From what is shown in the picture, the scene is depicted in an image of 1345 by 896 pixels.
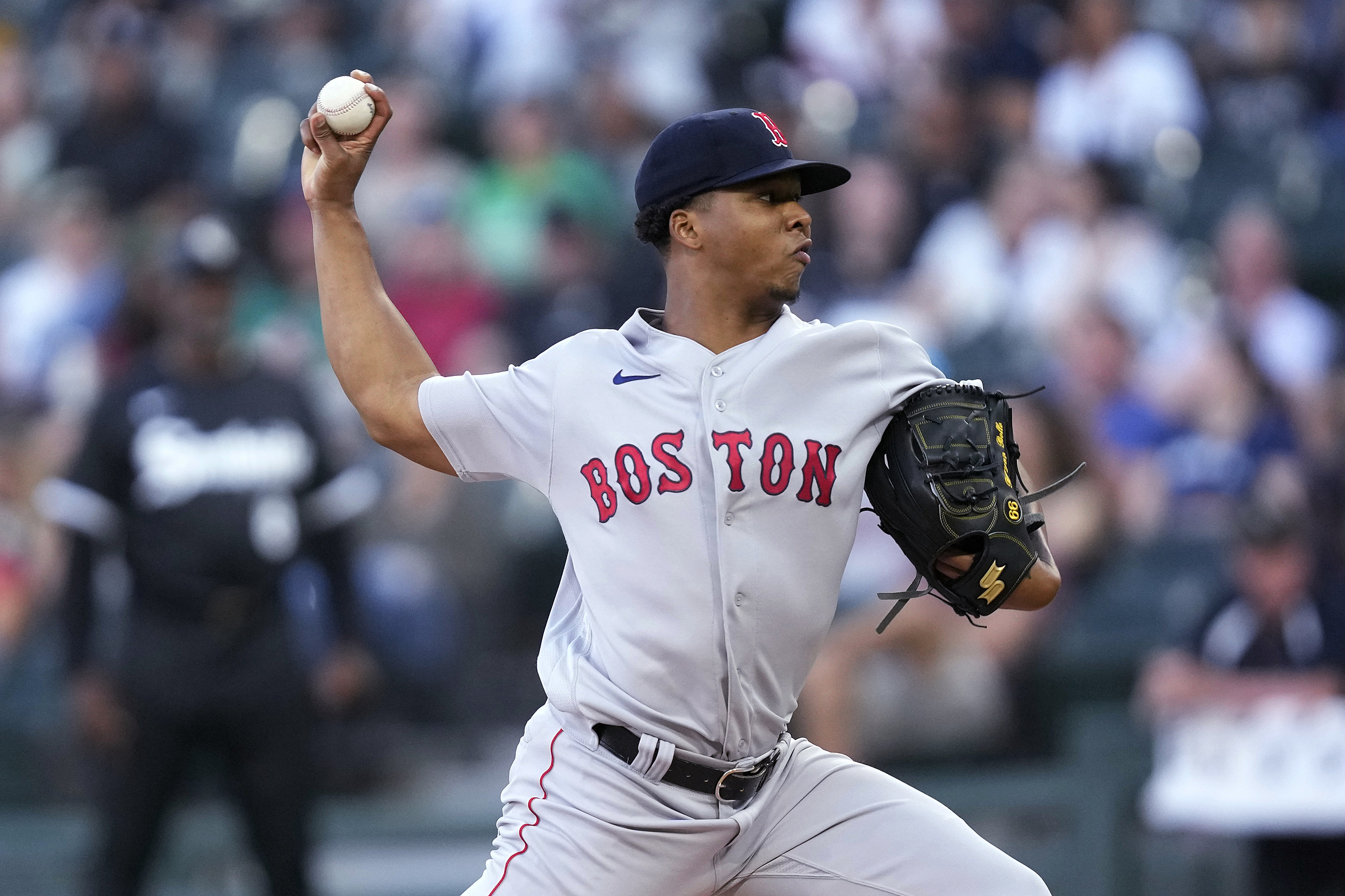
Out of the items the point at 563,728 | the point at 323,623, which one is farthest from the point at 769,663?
the point at 323,623

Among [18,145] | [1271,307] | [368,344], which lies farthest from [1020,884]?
[18,145]

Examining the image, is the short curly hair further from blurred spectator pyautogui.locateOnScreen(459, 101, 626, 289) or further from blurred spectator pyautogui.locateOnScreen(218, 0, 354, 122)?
blurred spectator pyautogui.locateOnScreen(218, 0, 354, 122)

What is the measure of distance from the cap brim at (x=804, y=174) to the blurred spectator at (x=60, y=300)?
227 inches

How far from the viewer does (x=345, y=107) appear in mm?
2924

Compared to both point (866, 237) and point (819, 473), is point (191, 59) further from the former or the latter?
point (819, 473)

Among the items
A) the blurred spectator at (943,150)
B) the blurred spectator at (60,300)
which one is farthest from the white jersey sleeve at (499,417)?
the blurred spectator at (943,150)

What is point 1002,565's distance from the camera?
9.30 ft

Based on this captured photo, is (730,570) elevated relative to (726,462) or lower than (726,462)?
lower

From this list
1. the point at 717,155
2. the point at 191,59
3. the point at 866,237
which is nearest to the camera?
the point at 717,155

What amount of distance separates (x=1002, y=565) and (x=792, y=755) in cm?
54

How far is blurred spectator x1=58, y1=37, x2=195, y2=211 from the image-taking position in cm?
916

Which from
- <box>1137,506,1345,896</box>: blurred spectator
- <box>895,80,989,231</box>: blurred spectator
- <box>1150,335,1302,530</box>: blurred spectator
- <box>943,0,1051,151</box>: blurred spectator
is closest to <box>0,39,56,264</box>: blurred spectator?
<box>895,80,989,231</box>: blurred spectator

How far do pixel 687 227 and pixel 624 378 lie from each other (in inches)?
11.6

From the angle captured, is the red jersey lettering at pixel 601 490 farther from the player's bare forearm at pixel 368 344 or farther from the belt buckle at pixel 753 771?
the belt buckle at pixel 753 771
